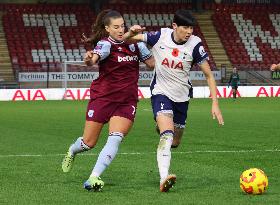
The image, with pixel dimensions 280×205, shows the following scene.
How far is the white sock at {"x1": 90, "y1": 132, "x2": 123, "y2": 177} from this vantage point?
925 centimetres

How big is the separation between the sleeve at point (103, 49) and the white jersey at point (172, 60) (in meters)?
0.51

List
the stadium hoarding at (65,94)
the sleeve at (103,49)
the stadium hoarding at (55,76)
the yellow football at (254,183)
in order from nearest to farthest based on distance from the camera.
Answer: the yellow football at (254,183) < the sleeve at (103,49) < the stadium hoarding at (65,94) < the stadium hoarding at (55,76)

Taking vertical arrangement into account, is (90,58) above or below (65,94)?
above

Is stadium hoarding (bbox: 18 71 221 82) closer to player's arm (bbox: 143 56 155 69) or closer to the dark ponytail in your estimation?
player's arm (bbox: 143 56 155 69)

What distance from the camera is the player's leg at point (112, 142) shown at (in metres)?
9.15

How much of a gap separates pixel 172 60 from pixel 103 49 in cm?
90

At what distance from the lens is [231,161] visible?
12867 millimetres

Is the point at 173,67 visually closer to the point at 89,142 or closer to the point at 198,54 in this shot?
the point at 198,54

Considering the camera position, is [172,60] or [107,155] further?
[172,60]

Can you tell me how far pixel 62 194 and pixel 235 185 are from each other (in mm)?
2158

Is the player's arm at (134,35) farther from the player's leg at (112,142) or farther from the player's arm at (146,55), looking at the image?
the player's leg at (112,142)

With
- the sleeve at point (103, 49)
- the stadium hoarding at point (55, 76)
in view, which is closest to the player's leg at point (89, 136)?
the sleeve at point (103, 49)

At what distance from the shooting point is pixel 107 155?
30.7 feet

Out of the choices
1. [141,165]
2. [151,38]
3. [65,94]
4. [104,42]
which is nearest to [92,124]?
[104,42]
